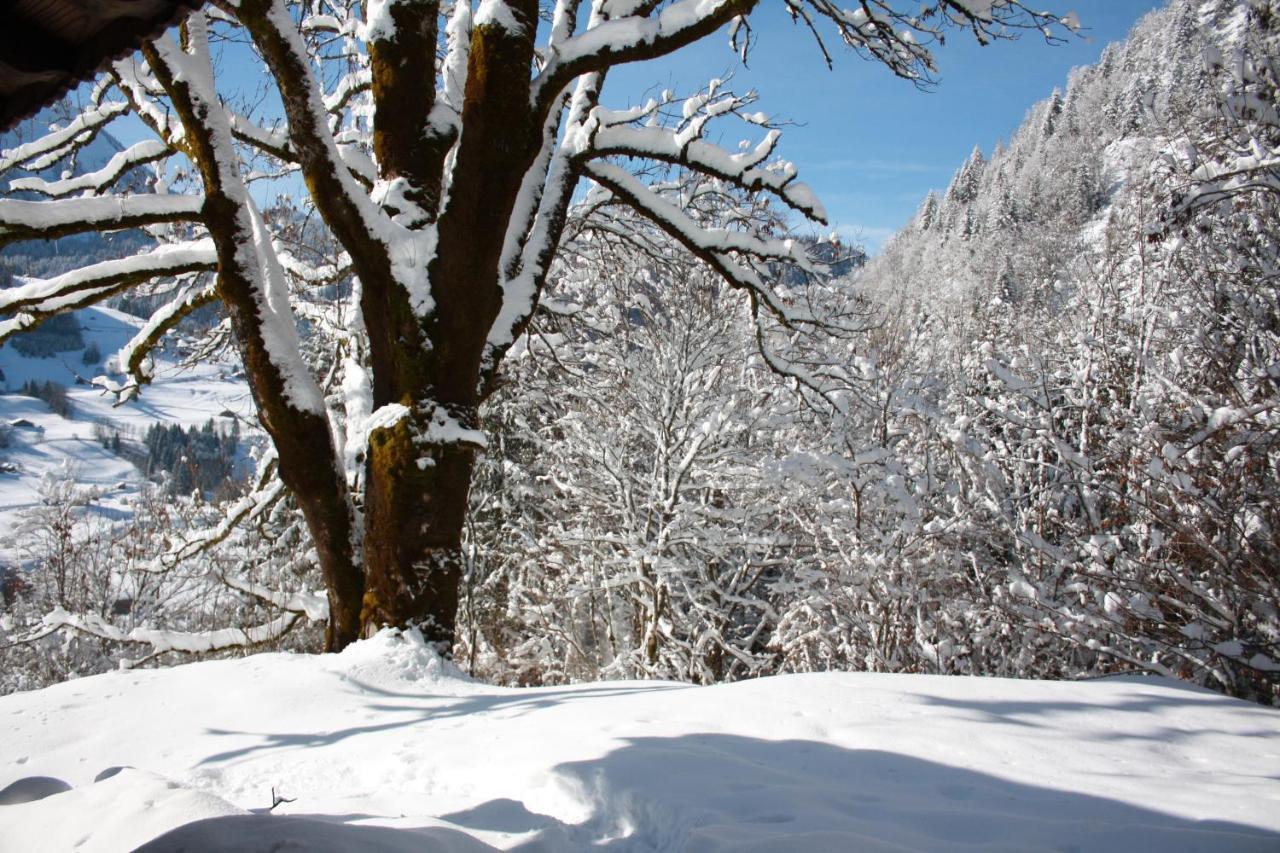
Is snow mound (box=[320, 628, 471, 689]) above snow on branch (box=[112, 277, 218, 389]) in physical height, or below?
below

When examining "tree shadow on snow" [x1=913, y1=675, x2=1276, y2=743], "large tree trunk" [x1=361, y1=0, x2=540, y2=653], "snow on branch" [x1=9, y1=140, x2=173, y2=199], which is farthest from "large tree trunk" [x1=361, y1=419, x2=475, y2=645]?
"snow on branch" [x1=9, y1=140, x2=173, y2=199]

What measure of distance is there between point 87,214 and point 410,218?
180 cm

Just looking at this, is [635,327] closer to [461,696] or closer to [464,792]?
[461,696]

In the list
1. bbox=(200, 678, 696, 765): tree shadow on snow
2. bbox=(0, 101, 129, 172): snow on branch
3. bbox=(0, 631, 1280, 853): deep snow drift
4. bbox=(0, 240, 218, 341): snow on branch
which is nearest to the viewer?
bbox=(0, 631, 1280, 853): deep snow drift

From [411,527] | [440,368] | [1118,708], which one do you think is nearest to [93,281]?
[440,368]

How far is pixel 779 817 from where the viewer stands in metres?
1.87

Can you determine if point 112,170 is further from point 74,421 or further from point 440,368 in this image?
point 74,421

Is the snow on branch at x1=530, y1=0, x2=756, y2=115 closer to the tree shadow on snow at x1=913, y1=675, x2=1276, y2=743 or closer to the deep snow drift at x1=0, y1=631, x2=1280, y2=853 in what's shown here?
the deep snow drift at x1=0, y1=631, x2=1280, y2=853

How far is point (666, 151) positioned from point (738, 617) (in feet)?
36.3

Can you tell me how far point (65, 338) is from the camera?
5448 inches

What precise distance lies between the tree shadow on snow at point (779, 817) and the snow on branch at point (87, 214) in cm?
383

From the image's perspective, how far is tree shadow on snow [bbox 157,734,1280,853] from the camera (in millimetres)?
1582

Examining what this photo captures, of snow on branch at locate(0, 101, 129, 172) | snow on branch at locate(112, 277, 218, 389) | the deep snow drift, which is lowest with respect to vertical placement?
the deep snow drift

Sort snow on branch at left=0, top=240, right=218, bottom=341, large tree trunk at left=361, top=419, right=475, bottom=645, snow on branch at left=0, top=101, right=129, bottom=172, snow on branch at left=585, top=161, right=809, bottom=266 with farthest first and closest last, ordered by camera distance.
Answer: snow on branch at left=0, top=101, right=129, bottom=172 → snow on branch at left=585, top=161, right=809, bottom=266 → snow on branch at left=0, top=240, right=218, bottom=341 → large tree trunk at left=361, top=419, right=475, bottom=645
